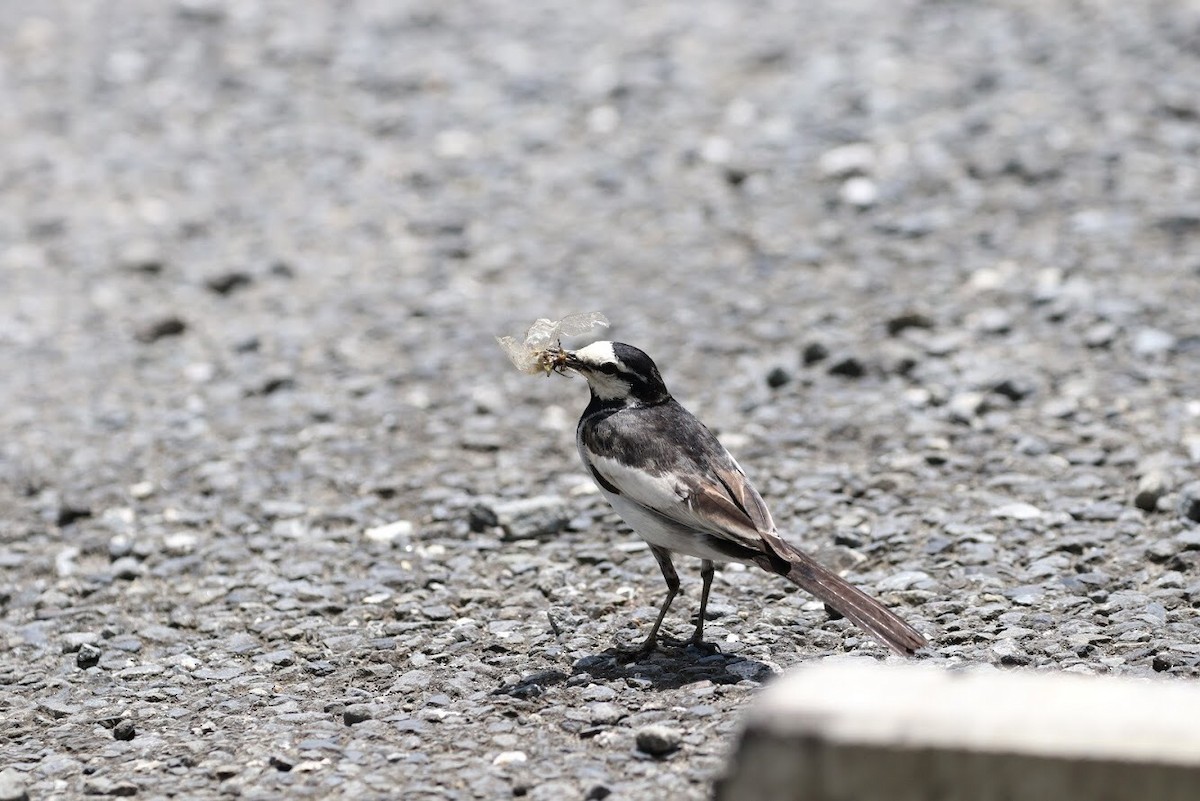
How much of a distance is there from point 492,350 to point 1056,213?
14.4 ft

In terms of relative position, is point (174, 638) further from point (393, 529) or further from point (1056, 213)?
point (1056, 213)

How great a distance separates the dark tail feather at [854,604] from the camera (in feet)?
18.1

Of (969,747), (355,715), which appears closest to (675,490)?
(355,715)

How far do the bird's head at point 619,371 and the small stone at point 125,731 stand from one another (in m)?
2.39

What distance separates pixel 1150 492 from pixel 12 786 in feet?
17.7

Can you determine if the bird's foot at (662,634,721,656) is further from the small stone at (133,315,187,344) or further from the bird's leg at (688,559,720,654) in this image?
the small stone at (133,315,187,344)

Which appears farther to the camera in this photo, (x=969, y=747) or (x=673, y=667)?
(x=673, y=667)

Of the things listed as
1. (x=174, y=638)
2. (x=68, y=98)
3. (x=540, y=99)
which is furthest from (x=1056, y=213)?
(x=68, y=98)

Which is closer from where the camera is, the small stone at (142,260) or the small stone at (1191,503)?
the small stone at (1191,503)

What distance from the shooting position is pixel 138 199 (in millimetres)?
13305

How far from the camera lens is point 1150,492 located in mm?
7426

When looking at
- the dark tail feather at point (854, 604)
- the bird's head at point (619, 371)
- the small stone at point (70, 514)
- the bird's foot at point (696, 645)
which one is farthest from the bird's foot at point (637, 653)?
the small stone at point (70, 514)

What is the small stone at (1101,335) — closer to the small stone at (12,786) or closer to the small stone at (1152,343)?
the small stone at (1152,343)

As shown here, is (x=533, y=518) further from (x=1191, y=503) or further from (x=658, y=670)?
(x=1191, y=503)
